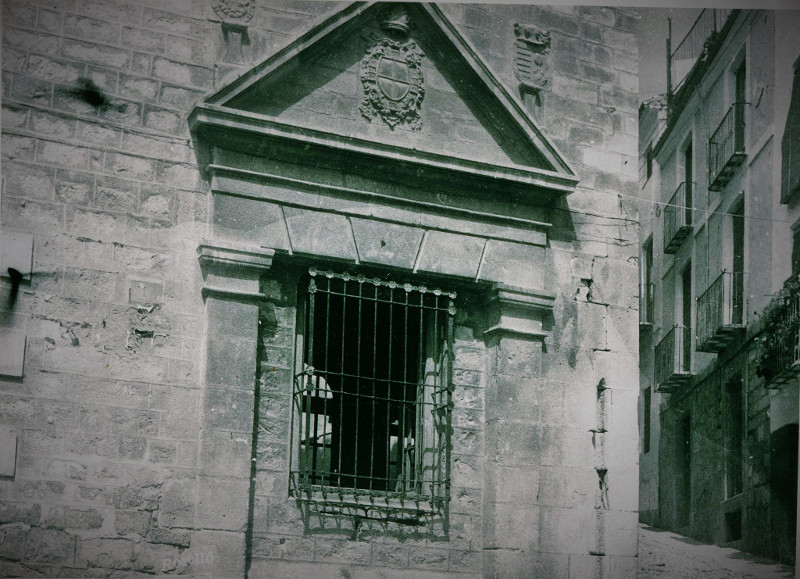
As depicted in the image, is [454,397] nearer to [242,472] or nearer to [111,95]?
[242,472]

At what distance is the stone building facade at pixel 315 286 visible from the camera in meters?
5.53

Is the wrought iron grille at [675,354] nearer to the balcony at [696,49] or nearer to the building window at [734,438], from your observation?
the building window at [734,438]

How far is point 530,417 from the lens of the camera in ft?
20.9

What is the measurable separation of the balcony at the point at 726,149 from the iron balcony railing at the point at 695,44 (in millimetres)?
393

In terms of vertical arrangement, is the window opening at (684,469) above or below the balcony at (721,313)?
below

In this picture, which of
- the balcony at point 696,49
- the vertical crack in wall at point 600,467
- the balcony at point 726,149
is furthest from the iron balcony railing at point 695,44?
the vertical crack in wall at point 600,467

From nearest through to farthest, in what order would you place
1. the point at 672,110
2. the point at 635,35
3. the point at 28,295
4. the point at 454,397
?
the point at 28,295 < the point at 454,397 < the point at 635,35 < the point at 672,110

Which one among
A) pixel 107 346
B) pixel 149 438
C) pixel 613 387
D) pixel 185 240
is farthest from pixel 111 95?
pixel 613 387

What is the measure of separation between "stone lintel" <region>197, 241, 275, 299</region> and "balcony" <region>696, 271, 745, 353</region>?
3168mm

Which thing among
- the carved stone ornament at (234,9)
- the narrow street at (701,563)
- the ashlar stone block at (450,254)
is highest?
the carved stone ornament at (234,9)

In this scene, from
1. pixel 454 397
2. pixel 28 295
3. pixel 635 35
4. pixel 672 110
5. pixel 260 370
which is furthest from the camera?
pixel 672 110

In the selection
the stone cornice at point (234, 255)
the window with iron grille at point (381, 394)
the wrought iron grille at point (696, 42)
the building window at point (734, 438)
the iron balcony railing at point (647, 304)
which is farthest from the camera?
the iron balcony railing at point (647, 304)

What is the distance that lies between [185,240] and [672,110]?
399 centimetres

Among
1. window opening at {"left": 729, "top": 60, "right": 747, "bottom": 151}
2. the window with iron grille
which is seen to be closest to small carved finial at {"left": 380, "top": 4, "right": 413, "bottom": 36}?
the window with iron grille
